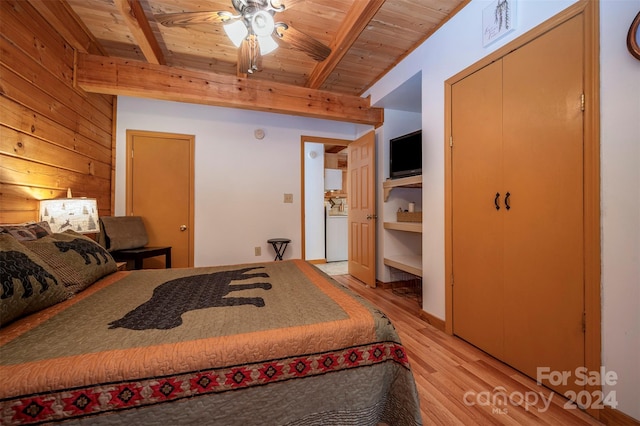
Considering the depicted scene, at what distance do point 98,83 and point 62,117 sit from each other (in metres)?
0.48

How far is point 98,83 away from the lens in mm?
2516

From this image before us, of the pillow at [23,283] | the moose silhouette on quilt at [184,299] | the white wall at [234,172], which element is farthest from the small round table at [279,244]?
the pillow at [23,283]

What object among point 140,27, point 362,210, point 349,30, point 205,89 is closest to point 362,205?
point 362,210

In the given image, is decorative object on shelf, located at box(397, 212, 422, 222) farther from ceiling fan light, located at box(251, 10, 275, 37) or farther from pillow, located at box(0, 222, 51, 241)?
pillow, located at box(0, 222, 51, 241)

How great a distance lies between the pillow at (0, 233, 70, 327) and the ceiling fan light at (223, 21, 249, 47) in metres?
1.75

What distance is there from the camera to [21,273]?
40.0 inches

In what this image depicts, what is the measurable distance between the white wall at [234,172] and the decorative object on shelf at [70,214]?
133cm

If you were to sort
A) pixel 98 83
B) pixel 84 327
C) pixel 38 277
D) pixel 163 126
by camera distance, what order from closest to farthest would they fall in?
pixel 84 327 → pixel 38 277 → pixel 98 83 → pixel 163 126

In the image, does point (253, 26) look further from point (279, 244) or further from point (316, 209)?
point (316, 209)

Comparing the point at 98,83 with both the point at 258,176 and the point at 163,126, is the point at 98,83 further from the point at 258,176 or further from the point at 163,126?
the point at 258,176

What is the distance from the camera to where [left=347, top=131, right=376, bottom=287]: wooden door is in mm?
3416

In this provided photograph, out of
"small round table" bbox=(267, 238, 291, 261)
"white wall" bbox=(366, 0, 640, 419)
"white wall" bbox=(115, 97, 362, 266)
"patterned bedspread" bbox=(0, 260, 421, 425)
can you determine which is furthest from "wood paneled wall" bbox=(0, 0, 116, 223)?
"white wall" bbox=(366, 0, 640, 419)

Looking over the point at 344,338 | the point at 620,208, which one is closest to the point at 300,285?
the point at 344,338

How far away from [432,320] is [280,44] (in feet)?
10.1
